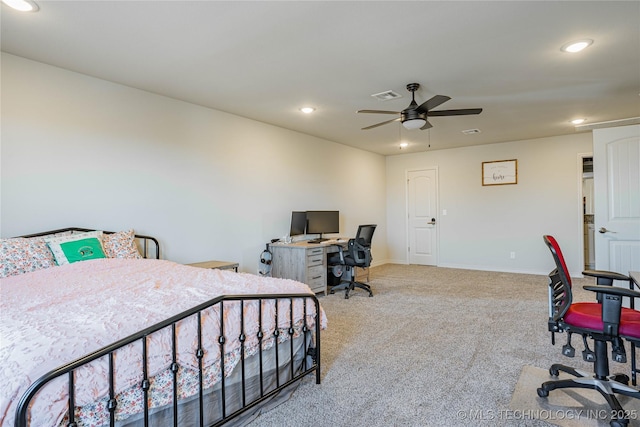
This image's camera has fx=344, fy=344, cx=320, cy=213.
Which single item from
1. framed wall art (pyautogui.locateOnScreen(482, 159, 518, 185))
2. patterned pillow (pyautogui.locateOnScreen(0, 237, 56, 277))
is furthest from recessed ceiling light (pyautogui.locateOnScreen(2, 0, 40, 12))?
framed wall art (pyautogui.locateOnScreen(482, 159, 518, 185))

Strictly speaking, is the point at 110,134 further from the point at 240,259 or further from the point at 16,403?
the point at 16,403

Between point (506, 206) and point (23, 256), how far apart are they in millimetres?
7149

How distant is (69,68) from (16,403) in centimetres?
309

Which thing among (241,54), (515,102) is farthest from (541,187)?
(241,54)

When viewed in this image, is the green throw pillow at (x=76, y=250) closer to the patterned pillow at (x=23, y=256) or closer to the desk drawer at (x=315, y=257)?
the patterned pillow at (x=23, y=256)

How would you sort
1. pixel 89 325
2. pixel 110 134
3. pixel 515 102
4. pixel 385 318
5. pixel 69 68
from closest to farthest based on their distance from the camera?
pixel 89 325 < pixel 69 68 < pixel 110 134 < pixel 385 318 < pixel 515 102

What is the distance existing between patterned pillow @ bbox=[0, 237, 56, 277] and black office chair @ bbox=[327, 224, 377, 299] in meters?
3.36

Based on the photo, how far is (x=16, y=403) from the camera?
1.10m

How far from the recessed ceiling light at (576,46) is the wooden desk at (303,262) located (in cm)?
341

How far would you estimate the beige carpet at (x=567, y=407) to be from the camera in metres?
1.92

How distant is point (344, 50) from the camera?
9.29ft

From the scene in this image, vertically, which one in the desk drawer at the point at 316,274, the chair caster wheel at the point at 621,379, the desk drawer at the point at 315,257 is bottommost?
the chair caster wheel at the point at 621,379

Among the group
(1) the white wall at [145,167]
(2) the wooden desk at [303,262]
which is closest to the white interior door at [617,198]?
(2) the wooden desk at [303,262]

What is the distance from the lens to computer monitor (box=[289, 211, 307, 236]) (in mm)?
5266
